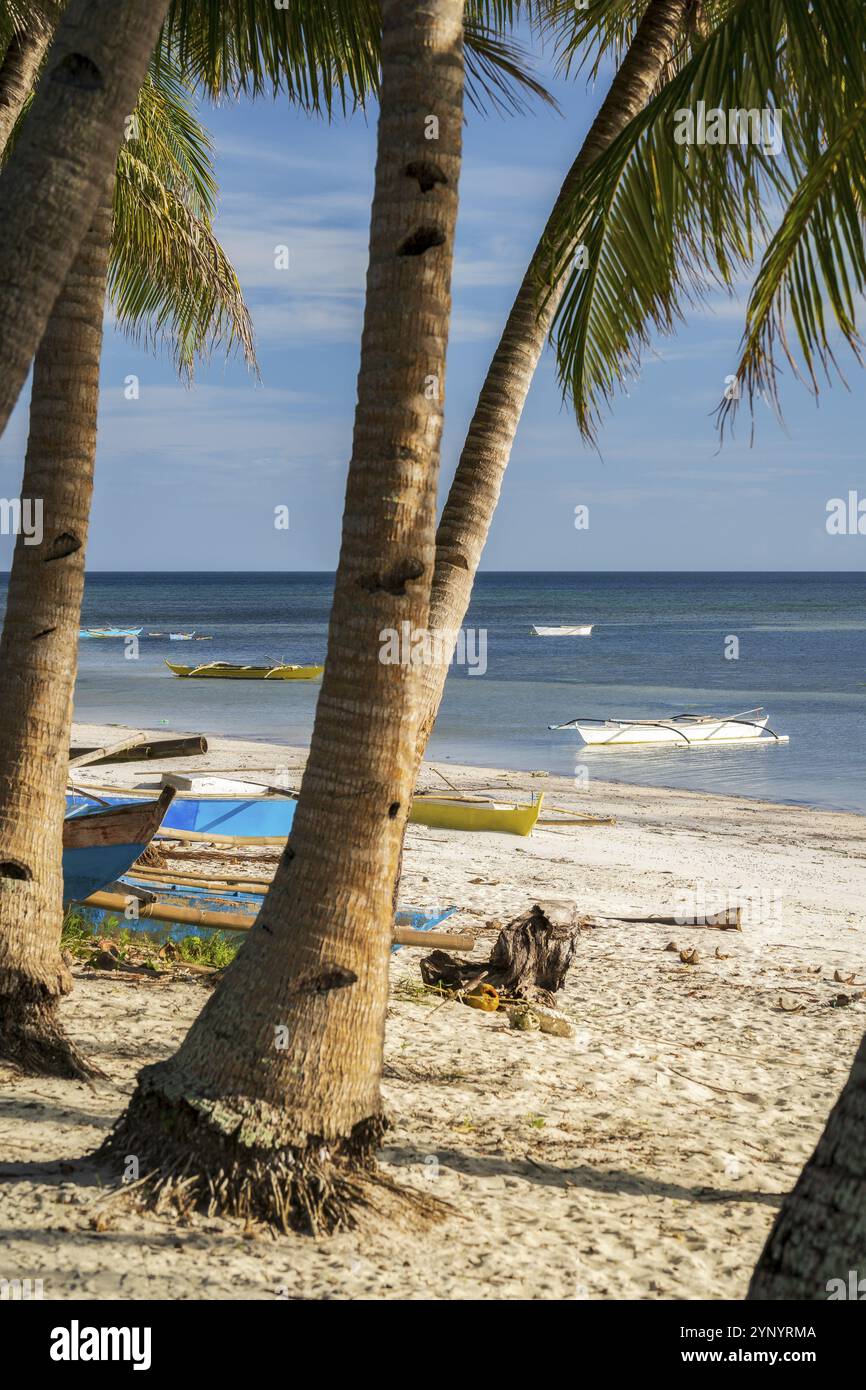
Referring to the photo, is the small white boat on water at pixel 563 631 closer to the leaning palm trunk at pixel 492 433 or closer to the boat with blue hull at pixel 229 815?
the boat with blue hull at pixel 229 815

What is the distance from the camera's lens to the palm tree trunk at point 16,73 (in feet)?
25.3

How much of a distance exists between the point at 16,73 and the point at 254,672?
1435 inches

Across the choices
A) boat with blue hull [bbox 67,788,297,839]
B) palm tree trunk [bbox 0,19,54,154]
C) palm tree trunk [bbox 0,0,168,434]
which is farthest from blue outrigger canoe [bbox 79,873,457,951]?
palm tree trunk [bbox 0,0,168,434]

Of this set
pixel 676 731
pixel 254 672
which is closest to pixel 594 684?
pixel 254 672

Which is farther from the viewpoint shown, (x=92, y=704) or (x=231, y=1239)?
(x=92, y=704)

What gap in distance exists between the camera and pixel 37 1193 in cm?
425

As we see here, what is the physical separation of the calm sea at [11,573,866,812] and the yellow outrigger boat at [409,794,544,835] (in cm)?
807

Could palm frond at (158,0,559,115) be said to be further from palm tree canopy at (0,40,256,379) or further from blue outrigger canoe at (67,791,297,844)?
blue outrigger canoe at (67,791,297,844)

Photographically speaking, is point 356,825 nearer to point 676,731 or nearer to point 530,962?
point 530,962

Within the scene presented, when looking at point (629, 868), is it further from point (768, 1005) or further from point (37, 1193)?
point (37, 1193)

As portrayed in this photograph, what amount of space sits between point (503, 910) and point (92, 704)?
28.7 meters

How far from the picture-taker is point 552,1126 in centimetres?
555

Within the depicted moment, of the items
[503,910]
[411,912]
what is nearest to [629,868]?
[503,910]

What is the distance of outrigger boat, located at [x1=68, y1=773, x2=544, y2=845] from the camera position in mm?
11859
